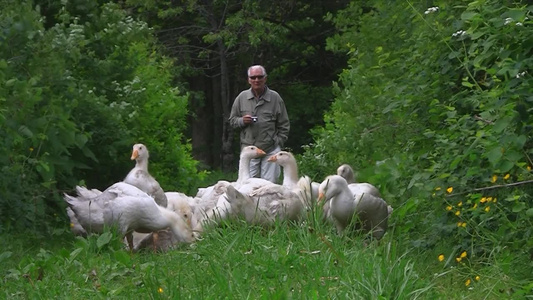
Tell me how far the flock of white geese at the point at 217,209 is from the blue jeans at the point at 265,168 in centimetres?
258

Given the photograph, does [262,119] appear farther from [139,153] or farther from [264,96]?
[139,153]

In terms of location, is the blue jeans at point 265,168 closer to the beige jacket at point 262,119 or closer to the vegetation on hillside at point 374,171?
the beige jacket at point 262,119

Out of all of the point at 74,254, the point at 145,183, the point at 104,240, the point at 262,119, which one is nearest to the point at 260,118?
the point at 262,119

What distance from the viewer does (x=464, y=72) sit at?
10.4 m

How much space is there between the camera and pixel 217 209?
11.1 metres

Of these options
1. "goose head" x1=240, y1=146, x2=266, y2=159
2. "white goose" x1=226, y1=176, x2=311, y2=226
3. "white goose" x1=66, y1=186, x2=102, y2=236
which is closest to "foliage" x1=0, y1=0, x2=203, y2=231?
"white goose" x1=66, y1=186, x2=102, y2=236

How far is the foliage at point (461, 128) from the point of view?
7.80 m

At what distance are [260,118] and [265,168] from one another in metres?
0.66

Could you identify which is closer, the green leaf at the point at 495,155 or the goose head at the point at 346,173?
the green leaf at the point at 495,155

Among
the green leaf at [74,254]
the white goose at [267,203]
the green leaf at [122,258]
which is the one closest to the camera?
the green leaf at [122,258]

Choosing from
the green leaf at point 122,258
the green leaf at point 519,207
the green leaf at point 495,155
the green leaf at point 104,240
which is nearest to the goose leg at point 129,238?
the green leaf at point 104,240

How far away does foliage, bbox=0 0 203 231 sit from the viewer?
1205 cm

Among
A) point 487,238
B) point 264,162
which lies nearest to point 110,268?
point 487,238

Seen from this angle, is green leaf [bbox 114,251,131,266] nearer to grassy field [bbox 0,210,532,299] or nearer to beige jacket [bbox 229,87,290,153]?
grassy field [bbox 0,210,532,299]
